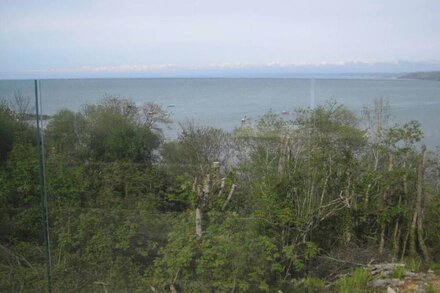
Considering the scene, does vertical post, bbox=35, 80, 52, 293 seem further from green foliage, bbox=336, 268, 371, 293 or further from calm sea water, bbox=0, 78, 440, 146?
green foliage, bbox=336, 268, 371, 293

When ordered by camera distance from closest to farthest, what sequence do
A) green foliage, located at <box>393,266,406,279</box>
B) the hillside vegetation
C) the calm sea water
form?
the hillside vegetation → green foliage, located at <box>393,266,406,279</box> → the calm sea water

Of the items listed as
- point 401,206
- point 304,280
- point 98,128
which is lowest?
point 304,280

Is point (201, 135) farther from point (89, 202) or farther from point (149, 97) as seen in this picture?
point (89, 202)

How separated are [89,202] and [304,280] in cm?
158

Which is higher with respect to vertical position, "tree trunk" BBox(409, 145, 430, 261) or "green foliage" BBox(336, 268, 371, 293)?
"tree trunk" BBox(409, 145, 430, 261)

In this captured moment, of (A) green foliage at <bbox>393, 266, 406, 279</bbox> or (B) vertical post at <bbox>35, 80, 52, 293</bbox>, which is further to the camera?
(A) green foliage at <bbox>393, 266, 406, 279</bbox>

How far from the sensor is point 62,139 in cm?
338

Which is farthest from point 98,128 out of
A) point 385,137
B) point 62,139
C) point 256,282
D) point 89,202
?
point 385,137

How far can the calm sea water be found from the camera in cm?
351

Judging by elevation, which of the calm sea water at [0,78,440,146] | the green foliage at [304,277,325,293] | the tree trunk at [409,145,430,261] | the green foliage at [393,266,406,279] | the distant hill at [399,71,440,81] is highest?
the distant hill at [399,71,440,81]

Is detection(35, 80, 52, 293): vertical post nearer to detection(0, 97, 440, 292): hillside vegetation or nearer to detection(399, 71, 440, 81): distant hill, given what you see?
detection(0, 97, 440, 292): hillside vegetation

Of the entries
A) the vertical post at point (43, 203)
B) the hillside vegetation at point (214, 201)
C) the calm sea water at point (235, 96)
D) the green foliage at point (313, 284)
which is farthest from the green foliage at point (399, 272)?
the vertical post at point (43, 203)

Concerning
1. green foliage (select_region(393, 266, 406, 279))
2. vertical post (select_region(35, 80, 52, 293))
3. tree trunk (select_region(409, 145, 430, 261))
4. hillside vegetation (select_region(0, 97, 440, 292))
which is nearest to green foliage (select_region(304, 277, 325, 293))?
hillside vegetation (select_region(0, 97, 440, 292))

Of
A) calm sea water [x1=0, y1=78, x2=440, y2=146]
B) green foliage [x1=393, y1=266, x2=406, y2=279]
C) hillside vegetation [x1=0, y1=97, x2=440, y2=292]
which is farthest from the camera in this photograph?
calm sea water [x1=0, y1=78, x2=440, y2=146]
